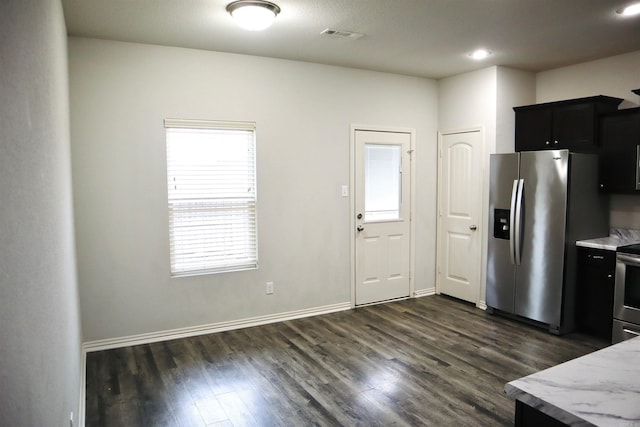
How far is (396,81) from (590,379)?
4.38m

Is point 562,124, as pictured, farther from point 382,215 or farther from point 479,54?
point 382,215

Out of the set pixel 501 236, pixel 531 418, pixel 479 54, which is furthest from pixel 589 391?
pixel 479 54

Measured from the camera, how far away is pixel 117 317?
152 inches

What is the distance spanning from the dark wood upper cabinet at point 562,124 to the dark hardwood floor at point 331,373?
1851 millimetres

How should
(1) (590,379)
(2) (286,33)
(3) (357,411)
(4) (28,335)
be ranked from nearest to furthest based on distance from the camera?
(4) (28,335) → (1) (590,379) → (3) (357,411) → (2) (286,33)

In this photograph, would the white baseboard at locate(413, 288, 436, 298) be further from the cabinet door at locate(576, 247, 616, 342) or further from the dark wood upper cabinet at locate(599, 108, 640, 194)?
the dark wood upper cabinet at locate(599, 108, 640, 194)

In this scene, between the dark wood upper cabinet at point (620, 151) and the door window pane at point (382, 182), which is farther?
the door window pane at point (382, 182)

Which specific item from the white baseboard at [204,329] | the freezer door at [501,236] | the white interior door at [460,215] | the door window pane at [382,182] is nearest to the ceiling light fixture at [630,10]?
the freezer door at [501,236]

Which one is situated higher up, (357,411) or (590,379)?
(590,379)

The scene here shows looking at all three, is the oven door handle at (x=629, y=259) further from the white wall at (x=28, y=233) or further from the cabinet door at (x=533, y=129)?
the white wall at (x=28, y=233)

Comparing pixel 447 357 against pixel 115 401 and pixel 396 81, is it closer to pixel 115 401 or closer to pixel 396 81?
pixel 115 401

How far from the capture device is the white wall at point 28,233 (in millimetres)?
905

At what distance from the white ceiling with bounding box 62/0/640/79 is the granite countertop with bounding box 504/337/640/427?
251 centimetres

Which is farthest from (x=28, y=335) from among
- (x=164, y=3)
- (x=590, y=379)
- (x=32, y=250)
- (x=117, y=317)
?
(x=117, y=317)
